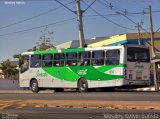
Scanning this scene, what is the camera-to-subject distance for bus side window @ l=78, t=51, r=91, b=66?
29.2m

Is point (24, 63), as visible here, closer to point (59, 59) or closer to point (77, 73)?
point (59, 59)

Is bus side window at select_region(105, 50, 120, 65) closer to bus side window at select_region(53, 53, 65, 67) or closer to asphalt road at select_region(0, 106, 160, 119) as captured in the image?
bus side window at select_region(53, 53, 65, 67)

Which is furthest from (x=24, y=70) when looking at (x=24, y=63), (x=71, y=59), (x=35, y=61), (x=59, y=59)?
(x=71, y=59)

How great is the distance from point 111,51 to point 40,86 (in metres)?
7.11

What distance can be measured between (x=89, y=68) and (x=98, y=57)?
1.01 metres

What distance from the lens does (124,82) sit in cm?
2741

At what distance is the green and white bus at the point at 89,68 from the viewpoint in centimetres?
2764

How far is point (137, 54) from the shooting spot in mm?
28438

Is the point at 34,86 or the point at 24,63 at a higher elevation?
the point at 24,63

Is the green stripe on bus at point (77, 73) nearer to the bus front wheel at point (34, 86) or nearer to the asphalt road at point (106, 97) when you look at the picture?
the bus front wheel at point (34, 86)

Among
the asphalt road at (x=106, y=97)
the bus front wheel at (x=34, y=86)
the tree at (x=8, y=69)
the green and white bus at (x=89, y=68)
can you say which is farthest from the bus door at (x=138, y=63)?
the tree at (x=8, y=69)

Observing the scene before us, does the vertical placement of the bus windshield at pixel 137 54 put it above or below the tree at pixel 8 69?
below

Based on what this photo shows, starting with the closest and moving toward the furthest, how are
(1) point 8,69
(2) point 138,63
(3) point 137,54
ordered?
(2) point 138,63, (3) point 137,54, (1) point 8,69

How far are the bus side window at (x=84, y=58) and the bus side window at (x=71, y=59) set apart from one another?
382 mm
